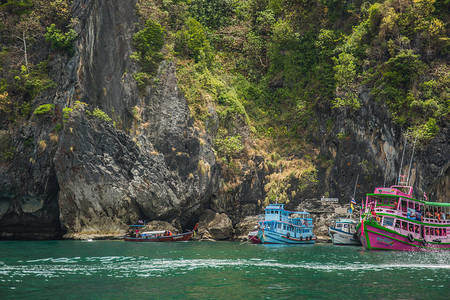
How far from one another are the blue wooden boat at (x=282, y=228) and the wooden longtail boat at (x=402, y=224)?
8.31 metres

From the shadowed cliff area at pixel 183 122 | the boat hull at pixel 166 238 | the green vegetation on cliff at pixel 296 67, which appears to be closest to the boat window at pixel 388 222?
the shadowed cliff area at pixel 183 122

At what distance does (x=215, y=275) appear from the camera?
21812 millimetres

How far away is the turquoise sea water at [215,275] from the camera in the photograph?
1731 centimetres

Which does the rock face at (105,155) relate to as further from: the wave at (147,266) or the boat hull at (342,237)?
the wave at (147,266)

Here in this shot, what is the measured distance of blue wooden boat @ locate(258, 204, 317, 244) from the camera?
42531mm

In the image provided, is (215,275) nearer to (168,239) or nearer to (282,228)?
(168,239)

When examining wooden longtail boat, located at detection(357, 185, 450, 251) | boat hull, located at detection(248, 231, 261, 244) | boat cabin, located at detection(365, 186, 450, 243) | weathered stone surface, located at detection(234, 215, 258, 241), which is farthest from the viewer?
weathered stone surface, located at detection(234, 215, 258, 241)

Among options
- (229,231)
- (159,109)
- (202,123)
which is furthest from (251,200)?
(159,109)

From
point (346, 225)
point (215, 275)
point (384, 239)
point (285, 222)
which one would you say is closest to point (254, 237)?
point (285, 222)

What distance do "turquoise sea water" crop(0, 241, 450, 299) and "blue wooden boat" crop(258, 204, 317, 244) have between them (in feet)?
35.0

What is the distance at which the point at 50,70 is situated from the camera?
45219mm

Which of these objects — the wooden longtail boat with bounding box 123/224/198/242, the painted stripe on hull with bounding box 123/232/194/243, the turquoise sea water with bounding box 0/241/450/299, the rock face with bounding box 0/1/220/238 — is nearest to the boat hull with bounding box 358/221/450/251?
the turquoise sea water with bounding box 0/241/450/299

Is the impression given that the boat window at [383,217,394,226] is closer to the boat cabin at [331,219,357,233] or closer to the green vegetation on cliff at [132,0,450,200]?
the boat cabin at [331,219,357,233]

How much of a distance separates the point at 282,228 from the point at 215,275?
22155 millimetres
